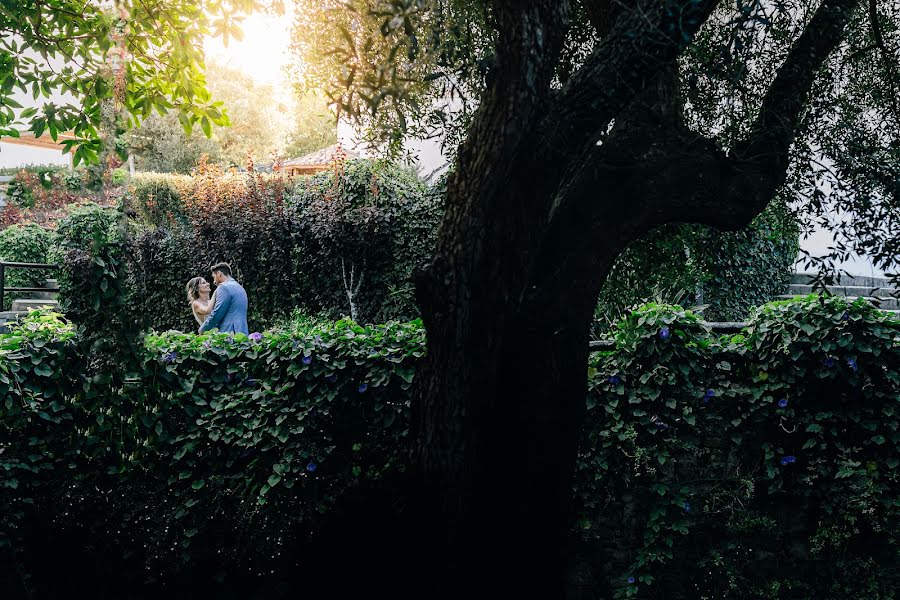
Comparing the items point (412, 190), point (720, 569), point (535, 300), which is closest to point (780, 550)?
point (720, 569)

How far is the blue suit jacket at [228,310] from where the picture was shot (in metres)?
8.86

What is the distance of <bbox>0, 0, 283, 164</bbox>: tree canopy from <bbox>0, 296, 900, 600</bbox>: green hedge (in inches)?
81.1

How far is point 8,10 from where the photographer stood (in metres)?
5.18

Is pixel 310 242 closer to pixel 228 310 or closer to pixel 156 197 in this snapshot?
pixel 228 310

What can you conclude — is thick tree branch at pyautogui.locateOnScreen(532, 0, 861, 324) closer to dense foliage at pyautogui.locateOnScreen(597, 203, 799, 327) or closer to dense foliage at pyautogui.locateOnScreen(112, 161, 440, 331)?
dense foliage at pyautogui.locateOnScreen(597, 203, 799, 327)

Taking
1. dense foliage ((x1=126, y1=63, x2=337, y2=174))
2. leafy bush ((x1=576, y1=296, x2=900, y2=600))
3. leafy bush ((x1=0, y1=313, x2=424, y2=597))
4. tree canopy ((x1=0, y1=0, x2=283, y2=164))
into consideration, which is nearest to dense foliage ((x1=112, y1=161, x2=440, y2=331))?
tree canopy ((x1=0, y1=0, x2=283, y2=164))

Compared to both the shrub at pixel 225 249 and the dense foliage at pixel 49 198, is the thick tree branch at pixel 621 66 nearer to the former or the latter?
the shrub at pixel 225 249

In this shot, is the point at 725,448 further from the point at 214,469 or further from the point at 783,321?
the point at 214,469

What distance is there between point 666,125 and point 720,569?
9.63 ft

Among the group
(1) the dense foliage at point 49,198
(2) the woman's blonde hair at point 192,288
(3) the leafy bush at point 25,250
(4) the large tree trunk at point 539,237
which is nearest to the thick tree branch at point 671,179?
(4) the large tree trunk at point 539,237

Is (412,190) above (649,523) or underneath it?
above

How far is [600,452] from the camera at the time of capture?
16.0 feet

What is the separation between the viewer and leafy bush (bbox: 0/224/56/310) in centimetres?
1658

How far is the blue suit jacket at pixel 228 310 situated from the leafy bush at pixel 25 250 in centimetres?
980
